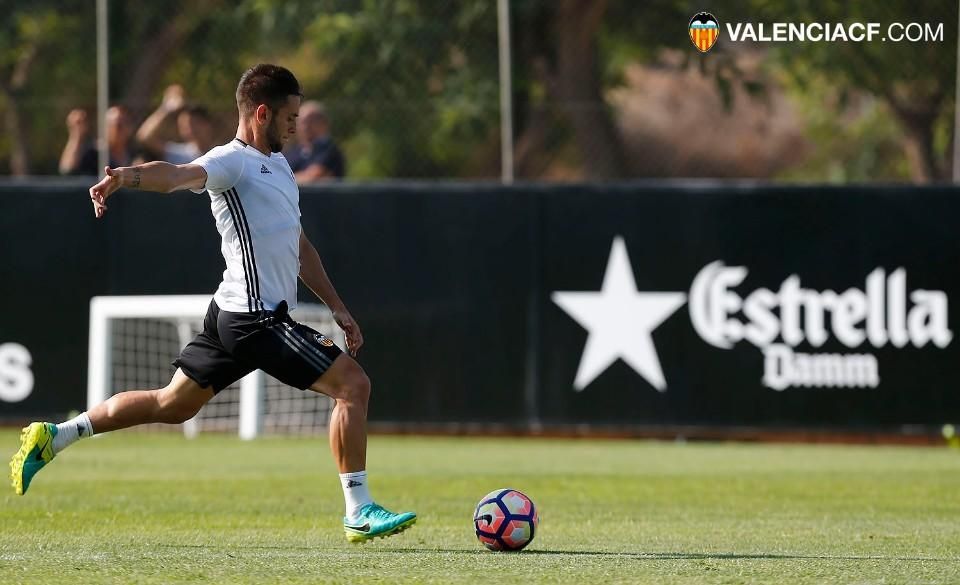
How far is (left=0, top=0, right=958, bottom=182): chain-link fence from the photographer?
1480cm

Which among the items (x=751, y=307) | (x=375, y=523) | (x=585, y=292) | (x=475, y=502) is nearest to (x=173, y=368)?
(x=585, y=292)

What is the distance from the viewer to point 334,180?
15445 millimetres

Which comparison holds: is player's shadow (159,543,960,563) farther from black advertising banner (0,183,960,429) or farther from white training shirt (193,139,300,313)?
black advertising banner (0,183,960,429)

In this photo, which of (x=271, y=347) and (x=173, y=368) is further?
(x=173, y=368)

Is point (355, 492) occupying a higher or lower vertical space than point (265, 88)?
lower

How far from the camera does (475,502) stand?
10094 mm

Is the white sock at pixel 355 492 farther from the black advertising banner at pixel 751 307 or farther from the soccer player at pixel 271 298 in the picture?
the black advertising banner at pixel 751 307

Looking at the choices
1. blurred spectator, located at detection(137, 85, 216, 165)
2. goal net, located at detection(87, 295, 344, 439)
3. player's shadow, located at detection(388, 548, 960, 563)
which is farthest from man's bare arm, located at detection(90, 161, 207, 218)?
blurred spectator, located at detection(137, 85, 216, 165)

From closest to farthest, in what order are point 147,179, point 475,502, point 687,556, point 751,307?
point 147,179 → point 687,556 → point 475,502 → point 751,307

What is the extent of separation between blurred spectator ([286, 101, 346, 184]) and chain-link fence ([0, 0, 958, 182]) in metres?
0.03

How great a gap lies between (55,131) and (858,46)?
8006mm

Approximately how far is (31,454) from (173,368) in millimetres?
7383

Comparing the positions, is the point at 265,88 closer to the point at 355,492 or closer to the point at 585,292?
the point at 355,492

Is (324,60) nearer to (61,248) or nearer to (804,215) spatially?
(61,248)
